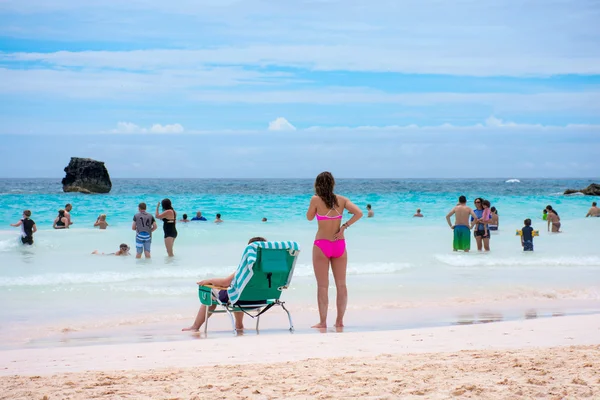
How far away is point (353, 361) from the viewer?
533cm

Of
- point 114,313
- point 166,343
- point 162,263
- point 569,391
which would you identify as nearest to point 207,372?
point 166,343

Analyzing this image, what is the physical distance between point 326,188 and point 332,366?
7.82 ft

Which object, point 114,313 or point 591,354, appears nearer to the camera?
point 591,354

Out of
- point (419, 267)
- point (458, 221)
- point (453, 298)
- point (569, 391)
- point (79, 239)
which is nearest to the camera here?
point (569, 391)

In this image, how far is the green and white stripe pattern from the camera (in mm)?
7047

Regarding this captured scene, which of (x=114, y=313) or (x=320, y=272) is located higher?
(x=320, y=272)

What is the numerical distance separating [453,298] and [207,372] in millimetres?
5833

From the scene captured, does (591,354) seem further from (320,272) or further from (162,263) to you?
(162,263)

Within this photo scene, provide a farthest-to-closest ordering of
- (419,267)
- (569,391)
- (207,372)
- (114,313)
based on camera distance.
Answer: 1. (419,267)
2. (114,313)
3. (207,372)
4. (569,391)

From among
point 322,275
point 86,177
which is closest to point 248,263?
point 322,275

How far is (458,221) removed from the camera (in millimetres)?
15352

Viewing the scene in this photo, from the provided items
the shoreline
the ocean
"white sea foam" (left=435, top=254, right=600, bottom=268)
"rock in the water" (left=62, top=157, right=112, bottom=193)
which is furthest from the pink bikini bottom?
"rock in the water" (left=62, top=157, right=112, bottom=193)

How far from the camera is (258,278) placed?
23.5 feet

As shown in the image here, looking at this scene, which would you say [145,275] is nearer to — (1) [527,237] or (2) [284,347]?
(2) [284,347]
